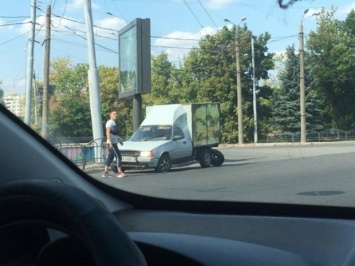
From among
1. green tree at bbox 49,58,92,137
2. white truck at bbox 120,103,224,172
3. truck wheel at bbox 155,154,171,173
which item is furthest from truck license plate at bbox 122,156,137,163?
green tree at bbox 49,58,92,137

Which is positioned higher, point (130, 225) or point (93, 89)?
point (93, 89)

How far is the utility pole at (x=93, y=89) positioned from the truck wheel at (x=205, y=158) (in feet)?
2.35

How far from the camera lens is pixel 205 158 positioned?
3826 millimetres

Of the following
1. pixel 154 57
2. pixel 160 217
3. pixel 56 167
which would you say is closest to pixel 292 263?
pixel 160 217

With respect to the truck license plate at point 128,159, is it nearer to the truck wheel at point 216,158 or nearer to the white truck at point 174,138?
the white truck at point 174,138

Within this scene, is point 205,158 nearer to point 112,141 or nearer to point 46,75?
point 112,141

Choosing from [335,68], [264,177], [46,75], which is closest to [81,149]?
[46,75]

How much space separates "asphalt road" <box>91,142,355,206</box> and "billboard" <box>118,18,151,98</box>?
593mm

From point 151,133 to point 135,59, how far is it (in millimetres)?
541

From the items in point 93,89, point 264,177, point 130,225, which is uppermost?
point 93,89

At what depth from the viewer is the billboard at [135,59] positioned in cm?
322

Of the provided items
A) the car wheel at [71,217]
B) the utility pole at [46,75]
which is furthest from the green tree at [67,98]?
the car wheel at [71,217]

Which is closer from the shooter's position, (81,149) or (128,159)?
(81,149)

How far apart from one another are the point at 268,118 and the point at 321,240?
115cm
